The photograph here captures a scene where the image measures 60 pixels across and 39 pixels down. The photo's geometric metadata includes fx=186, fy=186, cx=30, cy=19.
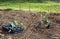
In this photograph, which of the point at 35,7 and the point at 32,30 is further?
the point at 35,7

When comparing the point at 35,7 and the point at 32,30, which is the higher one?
the point at 32,30

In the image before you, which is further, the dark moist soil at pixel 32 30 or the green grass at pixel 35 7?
the green grass at pixel 35 7

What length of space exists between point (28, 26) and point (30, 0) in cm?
584

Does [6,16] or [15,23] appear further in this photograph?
[6,16]

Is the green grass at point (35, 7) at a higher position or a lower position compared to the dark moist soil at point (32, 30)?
lower

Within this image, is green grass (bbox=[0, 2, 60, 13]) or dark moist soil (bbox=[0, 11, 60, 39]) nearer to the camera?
dark moist soil (bbox=[0, 11, 60, 39])

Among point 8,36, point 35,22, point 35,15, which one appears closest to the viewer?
point 8,36

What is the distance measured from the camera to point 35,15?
6367 mm

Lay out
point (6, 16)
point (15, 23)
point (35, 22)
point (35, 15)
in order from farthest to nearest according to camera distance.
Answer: point (35, 15)
point (6, 16)
point (35, 22)
point (15, 23)

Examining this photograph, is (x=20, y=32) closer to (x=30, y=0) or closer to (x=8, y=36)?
(x=8, y=36)

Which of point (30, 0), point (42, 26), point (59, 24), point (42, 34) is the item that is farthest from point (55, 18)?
point (30, 0)

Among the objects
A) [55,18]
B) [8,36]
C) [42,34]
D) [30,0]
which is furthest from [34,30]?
[30,0]

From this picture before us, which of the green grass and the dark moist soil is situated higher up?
the dark moist soil

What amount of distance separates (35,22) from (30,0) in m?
5.49
